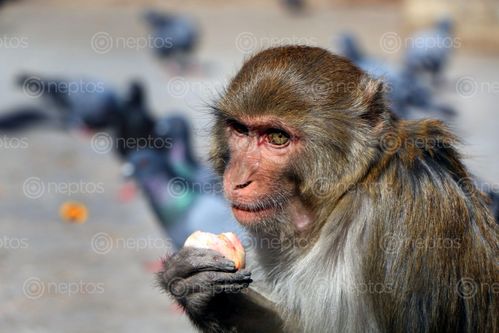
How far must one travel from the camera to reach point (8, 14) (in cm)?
1822

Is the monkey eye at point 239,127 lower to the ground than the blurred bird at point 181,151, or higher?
higher

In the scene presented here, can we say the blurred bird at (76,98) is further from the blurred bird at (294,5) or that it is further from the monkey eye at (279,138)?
the monkey eye at (279,138)

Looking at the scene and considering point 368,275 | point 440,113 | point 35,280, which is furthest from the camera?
point 440,113

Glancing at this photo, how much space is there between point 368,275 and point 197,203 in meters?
3.98

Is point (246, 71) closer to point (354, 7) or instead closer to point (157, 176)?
point (157, 176)

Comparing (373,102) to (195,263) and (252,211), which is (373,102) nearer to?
(252,211)

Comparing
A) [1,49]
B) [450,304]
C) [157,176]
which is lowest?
[1,49]

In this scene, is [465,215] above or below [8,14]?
above

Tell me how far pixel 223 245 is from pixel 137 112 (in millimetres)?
7271

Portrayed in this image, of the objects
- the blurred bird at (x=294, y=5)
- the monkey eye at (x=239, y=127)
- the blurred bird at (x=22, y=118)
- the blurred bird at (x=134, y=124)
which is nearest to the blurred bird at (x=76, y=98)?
the blurred bird at (x=22, y=118)

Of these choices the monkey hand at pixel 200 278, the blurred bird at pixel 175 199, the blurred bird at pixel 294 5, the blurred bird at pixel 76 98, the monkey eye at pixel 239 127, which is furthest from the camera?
the blurred bird at pixel 294 5

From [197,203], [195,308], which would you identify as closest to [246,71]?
[195,308]

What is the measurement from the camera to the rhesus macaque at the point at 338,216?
4207mm

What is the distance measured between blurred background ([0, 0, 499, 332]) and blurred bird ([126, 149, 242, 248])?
0.01m
